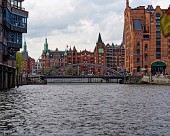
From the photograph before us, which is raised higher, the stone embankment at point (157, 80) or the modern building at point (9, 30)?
the modern building at point (9, 30)

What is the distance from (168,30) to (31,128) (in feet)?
61.6

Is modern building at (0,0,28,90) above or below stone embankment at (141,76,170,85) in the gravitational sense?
above

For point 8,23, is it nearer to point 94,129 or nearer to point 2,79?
point 2,79

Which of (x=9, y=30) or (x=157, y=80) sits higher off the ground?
(x=9, y=30)

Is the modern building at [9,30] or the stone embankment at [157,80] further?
the stone embankment at [157,80]

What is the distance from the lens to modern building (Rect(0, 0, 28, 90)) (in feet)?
254

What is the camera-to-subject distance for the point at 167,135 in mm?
21047

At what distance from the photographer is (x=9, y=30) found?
283ft

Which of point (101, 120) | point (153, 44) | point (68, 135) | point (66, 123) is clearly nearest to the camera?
point (68, 135)

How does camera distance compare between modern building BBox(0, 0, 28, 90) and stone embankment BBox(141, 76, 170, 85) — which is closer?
modern building BBox(0, 0, 28, 90)

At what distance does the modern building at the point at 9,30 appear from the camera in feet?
254

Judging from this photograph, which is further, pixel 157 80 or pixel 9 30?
pixel 157 80

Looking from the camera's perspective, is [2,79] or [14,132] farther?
[2,79]

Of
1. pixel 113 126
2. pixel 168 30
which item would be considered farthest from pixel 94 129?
pixel 168 30
